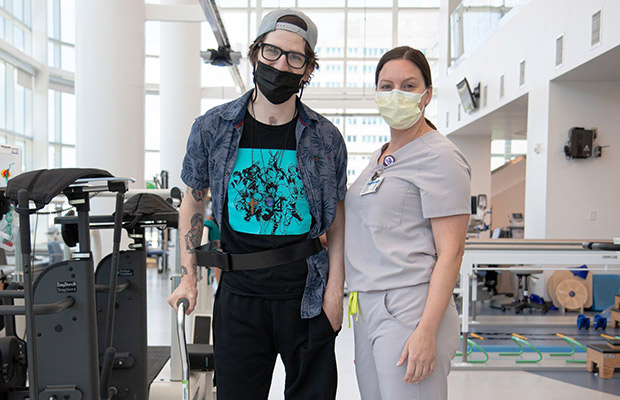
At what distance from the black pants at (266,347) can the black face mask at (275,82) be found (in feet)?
2.12

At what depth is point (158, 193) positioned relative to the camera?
3266 millimetres

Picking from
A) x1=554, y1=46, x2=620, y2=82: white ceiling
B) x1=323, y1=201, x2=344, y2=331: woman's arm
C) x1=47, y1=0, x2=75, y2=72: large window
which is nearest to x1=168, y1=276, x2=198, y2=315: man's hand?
x1=323, y1=201, x2=344, y2=331: woman's arm

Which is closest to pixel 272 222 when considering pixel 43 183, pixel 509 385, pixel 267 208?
pixel 267 208

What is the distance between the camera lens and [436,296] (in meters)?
1.56

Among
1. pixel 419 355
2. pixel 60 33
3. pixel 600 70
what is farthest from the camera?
pixel 60 33

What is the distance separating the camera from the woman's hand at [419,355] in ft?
5.02

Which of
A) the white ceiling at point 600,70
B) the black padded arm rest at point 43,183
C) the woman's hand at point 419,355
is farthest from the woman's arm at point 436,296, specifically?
the white ceiling at point 600,70

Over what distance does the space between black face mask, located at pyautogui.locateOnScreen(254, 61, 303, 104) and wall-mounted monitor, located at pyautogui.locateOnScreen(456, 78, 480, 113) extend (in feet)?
35.1

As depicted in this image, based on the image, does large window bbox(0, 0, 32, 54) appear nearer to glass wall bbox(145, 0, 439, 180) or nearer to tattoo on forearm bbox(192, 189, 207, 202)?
glass wall bbox(145, 0, 439, 180)

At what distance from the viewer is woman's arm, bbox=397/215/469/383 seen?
5.04 ft

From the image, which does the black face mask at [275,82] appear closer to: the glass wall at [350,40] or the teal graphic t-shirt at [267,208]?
the teal graphic t-shirt at [267,208]

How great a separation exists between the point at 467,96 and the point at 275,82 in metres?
11.0

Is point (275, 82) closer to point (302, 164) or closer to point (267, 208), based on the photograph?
point (302, 164)

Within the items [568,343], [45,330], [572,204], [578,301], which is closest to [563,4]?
[572,204]
